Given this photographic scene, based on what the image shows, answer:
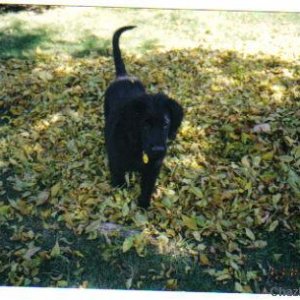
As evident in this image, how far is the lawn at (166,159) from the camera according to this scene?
330cm

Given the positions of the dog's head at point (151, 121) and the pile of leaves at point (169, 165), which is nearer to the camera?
the dog's head at point (151, 121)

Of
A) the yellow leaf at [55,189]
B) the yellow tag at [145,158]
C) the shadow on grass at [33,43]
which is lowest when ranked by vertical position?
the yellow leaf at [55,189]

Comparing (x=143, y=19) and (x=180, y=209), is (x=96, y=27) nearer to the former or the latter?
(x=143, y=19)

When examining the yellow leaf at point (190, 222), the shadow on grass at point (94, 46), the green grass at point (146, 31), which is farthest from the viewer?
the shadow on grass at point (94, 46)

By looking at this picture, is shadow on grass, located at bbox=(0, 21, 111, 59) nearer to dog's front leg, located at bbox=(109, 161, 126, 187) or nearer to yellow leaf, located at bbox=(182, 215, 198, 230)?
dog's front leg, located at bbox=(109, 161, 126, 187)

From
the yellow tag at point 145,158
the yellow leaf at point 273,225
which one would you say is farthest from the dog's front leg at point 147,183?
the yellow leaf at point 273,225

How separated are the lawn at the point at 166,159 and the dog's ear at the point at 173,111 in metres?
0.52

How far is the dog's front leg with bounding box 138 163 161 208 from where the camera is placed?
356 cm

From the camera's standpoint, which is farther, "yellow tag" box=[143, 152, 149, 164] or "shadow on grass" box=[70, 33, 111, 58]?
"shadow on grass" box=[70, 33, 111, 58]

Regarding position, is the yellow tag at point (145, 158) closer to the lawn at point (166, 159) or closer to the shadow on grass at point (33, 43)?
the lawn at point (166, 159)

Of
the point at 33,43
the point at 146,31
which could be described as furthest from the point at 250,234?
the point at 33,43

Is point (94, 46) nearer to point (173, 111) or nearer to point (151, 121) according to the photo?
point (173, 111)

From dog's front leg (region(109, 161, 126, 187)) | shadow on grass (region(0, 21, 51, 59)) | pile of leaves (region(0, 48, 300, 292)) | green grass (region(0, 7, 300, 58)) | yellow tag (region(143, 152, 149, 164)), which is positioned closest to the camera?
yellow tag (region(143, 152, 149, 164))

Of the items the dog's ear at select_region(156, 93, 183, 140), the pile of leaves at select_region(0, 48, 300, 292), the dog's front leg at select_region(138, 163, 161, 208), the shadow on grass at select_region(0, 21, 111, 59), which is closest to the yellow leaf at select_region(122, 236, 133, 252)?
the pile of leaves at select_region(0, 48, 300, 292)
